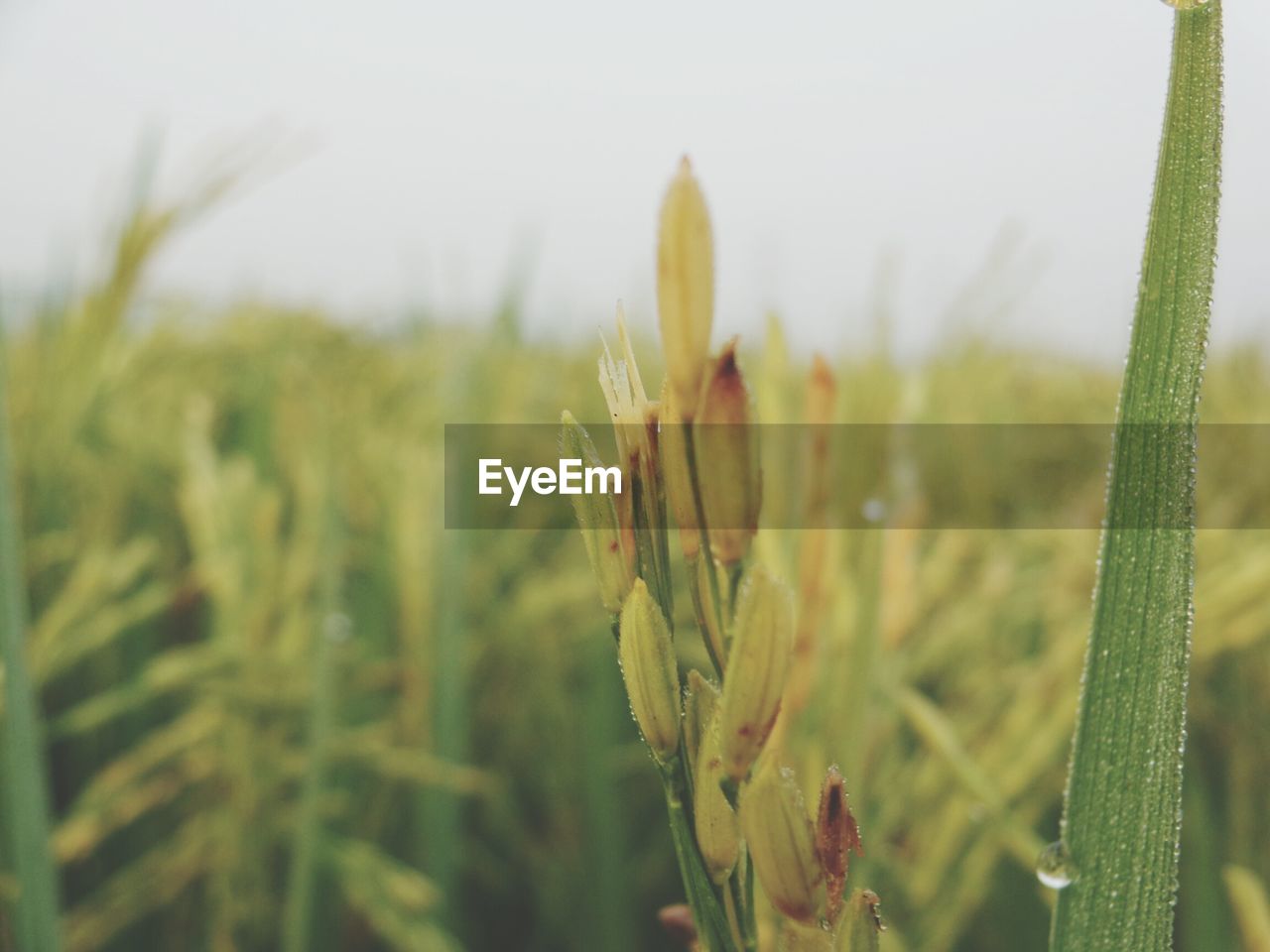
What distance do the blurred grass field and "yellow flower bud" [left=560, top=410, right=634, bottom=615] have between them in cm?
21

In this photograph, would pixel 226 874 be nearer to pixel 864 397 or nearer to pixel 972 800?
pixel 972 800

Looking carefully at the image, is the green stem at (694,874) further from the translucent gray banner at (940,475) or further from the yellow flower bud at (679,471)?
the translucent gray banner at (940,475)

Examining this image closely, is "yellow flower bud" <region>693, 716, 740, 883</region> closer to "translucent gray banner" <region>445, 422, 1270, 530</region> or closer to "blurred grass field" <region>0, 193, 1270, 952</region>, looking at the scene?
"blurred grass field" <region>0, 193, 1270, 952</region>

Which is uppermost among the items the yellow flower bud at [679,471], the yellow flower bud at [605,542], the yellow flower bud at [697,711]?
the yellow flower bud at [679,471]

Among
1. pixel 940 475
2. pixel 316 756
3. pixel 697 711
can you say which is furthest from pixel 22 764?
pixel 940 475

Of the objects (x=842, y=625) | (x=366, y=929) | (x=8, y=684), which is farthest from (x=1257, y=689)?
(x=8, y=684)

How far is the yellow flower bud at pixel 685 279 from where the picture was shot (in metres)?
0.09

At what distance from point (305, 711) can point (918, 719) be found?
0.35 metres

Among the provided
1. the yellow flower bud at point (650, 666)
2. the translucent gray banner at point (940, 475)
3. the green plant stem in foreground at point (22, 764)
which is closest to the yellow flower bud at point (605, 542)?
the yellow flower bud at point (650, 666)

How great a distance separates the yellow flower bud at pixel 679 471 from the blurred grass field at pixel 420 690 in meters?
0.21

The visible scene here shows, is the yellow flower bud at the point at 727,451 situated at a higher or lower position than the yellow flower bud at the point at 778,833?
higher

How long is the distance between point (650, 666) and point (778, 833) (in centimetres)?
2

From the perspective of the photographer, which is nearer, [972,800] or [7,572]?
[7,572]

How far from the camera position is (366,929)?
0.60 meters
